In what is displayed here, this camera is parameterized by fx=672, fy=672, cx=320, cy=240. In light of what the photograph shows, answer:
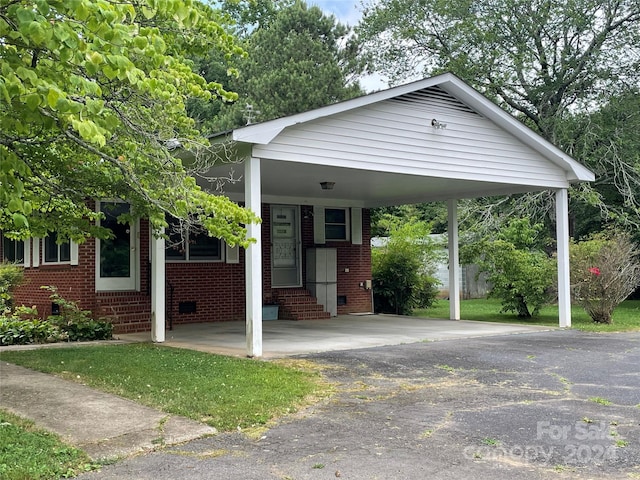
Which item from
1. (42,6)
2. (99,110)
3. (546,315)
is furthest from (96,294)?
(546,315)

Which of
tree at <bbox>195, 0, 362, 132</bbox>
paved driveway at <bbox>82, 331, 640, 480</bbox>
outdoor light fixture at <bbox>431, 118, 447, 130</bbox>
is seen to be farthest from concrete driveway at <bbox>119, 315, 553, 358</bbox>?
tree at <bbox>195, 0, 362, 132</bbox>

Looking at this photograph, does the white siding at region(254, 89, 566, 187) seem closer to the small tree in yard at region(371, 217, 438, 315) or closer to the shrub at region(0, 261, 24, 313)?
the small tree in yard at region(371, 217, 438, 315)

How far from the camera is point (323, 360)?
9211mm

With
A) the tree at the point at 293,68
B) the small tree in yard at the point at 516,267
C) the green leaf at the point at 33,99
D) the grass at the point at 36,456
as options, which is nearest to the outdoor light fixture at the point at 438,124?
the small tree in yard at the point at 516,267

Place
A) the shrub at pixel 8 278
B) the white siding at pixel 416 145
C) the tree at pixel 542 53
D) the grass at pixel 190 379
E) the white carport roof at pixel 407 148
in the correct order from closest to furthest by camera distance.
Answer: the grass at pixel 190 379
the white carport roof at pixel 407 148
the white siding at pixel 416 145
the shrub at pixel 8 278
the tree at pixel 542 53

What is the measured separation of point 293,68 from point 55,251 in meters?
16.5

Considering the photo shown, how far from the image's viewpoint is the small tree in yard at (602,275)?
46.0 ft

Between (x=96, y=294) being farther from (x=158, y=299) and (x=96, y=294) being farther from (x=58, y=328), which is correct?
(x=158, y=299)

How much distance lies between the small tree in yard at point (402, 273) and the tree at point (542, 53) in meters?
5.71

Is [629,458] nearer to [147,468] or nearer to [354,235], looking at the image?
[147,468]

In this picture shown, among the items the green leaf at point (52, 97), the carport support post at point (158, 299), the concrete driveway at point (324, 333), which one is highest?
the green leaf at point (52, 97)

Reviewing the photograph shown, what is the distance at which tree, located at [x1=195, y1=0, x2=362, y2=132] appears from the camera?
90.1 feet

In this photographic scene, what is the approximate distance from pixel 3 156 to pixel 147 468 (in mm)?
2235

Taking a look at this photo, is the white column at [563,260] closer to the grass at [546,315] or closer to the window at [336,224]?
the grass at [546,315]
